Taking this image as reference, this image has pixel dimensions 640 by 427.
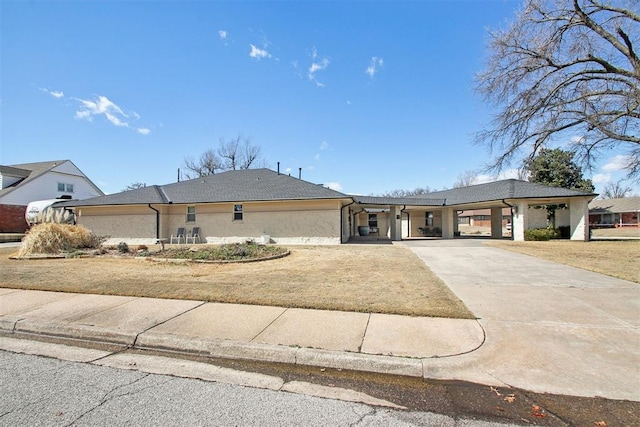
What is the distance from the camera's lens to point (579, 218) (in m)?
21.1

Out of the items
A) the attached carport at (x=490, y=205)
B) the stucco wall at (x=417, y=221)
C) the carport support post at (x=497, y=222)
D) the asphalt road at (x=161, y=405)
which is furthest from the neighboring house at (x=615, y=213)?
the asphalt road at (x=161, y=405)

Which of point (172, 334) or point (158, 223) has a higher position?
point (158, 223)

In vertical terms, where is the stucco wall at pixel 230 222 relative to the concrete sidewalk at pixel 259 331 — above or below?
above

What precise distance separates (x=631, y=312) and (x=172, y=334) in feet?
24.4

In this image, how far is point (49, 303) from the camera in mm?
5918

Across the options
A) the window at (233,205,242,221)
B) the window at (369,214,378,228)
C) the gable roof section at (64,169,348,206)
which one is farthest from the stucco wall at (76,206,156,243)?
the window at (369,214,378,228)

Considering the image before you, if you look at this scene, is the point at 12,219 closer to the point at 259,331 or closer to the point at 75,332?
the point at 75,332

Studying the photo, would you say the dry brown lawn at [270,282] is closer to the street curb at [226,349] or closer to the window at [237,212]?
the street curb at [226,349]

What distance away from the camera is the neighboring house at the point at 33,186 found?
93.3 feet

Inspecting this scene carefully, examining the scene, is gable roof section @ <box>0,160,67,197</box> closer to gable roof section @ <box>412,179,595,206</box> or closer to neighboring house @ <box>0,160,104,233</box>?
neighboring house @ <box>0,160,104,233</box>

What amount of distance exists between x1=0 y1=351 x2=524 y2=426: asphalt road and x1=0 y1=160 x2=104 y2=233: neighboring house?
3611cm

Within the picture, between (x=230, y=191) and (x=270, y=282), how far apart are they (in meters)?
14.5

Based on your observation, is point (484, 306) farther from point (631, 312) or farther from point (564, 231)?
point (564, 231)

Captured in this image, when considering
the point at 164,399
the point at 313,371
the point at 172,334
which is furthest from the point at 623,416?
the point at 172,334
